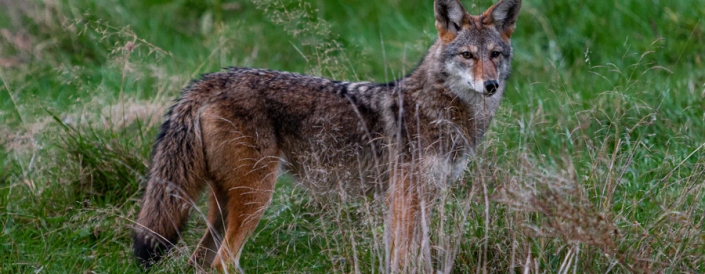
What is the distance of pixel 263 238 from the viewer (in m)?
5.17

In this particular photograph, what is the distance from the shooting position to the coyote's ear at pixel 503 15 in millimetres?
4980

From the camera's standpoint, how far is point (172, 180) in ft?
15.0

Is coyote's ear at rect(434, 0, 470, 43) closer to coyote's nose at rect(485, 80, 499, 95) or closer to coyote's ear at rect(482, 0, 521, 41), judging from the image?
coyote's ear at rect(482, 0, 521, 41)

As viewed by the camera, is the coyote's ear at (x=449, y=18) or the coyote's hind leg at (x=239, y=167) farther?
the coyote's ear at (x=449, y=18)

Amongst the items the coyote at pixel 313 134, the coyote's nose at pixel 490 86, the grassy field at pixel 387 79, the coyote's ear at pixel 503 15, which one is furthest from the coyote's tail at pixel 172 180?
the coyote's ear at pixel 503 15

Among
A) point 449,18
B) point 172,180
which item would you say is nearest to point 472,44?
point 449,18

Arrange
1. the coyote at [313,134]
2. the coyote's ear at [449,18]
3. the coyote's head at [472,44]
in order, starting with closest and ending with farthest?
the coyote at [313,134]
the coyote's head at [472,44]
the coyote's ear at [449,18]

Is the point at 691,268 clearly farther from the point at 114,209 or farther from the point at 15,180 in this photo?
the point at 15,180

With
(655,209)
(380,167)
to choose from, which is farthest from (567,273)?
(380,167)

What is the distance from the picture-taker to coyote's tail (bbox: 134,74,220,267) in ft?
14.5

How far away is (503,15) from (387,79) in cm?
97

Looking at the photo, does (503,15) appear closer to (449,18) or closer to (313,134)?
(449,18)

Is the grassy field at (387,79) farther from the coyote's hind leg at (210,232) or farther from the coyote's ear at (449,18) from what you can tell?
the coyote's ear at (449,18)

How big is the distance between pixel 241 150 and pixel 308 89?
0.63 metres
